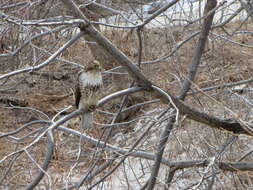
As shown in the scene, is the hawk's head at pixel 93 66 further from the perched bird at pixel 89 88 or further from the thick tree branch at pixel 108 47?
the thick tree branch at pixel 108 47

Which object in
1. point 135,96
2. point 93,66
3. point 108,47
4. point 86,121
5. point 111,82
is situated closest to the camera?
point 108,47

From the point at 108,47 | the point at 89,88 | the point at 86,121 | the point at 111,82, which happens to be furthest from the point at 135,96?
the point at 108,47

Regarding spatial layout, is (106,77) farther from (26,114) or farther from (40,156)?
(40,156)

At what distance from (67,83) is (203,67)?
2709 mm

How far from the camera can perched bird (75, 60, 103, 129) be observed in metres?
3.68

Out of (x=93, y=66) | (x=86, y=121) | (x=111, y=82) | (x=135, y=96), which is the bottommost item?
(x=135, y=96)

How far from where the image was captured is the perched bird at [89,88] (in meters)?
3.68

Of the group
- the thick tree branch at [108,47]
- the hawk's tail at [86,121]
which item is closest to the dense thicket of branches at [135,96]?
the thick tree branch at [108,47]

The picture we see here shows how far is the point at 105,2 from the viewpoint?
17.0 ft

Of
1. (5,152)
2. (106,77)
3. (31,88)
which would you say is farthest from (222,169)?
(31,88)

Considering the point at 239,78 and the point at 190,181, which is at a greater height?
the point at 239,78

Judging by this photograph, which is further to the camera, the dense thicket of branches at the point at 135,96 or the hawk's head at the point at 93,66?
the hawk's head at the point at 93,66

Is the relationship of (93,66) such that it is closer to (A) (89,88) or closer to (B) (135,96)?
(A) (89,88)

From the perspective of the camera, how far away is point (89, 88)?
372 centimetres
